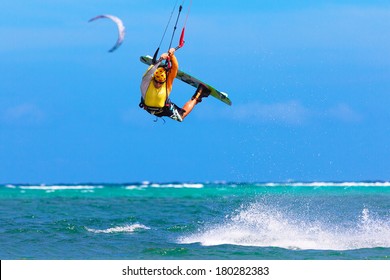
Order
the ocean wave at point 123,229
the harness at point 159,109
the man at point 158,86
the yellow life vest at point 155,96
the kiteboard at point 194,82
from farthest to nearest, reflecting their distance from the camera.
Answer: the ocean wave at point 123,229, the kiteboard at point 194,82, the harness at point 159,109, the yellow life vest at point 155,96, the man at point 158,86

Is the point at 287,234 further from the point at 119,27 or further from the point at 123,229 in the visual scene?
the point at 119,27

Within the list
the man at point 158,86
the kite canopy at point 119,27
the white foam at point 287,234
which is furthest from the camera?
the white foam at point 287,234

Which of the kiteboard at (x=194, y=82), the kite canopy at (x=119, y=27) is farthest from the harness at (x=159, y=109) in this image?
the kite canopy at (x=119, y=27)

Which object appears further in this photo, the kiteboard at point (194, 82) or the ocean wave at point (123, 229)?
the ocean wave at point (123, 229)

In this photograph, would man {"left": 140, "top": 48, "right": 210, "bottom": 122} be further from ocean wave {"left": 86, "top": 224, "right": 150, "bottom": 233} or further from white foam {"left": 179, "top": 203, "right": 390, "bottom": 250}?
ocean wave {"left": 86, "top": 224, "right": 150, "bottom": 233}

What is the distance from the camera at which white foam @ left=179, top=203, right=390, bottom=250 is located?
23.7 metres

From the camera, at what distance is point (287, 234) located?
25641 mm

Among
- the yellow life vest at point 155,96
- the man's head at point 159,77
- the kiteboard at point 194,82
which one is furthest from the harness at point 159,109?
the kiteboard at point 194,82

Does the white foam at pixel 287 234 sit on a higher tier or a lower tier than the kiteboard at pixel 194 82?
lower

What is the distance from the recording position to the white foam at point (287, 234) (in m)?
→ 23.7

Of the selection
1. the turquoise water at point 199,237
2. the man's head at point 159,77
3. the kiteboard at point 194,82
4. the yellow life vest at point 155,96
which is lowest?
the turquoise water at point 199,237

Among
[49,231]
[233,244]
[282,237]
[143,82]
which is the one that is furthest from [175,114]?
[49,231]

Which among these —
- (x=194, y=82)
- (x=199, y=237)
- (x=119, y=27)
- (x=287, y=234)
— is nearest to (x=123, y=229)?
(x=199, y=237)

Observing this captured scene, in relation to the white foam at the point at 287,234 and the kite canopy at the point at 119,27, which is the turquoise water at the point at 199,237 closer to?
the white foam at the point at 287,234
